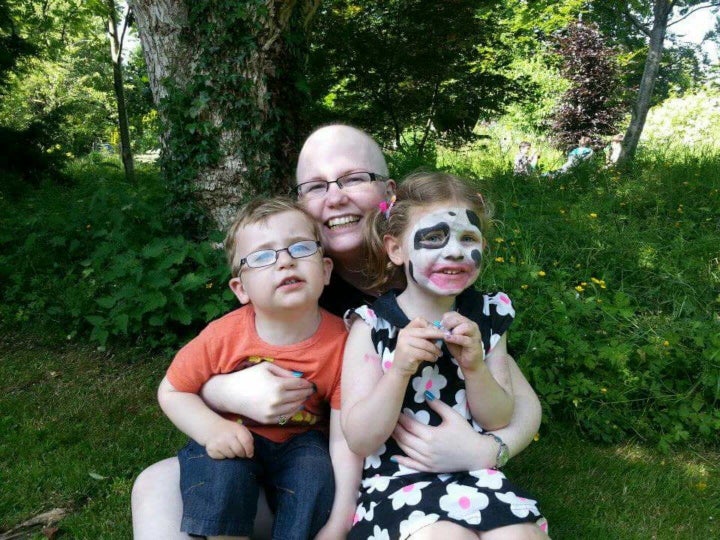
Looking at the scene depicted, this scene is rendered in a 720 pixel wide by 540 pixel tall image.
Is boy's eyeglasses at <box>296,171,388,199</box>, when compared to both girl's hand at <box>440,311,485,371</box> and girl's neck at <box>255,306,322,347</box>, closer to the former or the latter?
girl's neck at <box>255,306,322,347</box>

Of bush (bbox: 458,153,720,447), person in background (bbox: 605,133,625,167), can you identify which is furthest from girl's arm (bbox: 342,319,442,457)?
person in background (bbox: 605,133,625,167)

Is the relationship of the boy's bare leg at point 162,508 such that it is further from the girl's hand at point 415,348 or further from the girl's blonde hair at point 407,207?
the girl's blonde hair at point 407,207

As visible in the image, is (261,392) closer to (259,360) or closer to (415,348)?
(259,360)

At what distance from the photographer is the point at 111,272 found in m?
3.82

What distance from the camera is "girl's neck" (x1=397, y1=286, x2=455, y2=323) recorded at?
1.77m

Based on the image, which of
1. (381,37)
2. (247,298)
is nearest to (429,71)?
(381,37)

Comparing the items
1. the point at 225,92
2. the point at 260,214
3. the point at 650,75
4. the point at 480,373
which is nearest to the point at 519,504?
the point at 480,373

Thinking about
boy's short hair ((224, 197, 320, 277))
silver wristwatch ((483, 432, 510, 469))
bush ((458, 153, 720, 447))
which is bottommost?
bush ((458, 153, 720, 447))

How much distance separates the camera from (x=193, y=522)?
157cm

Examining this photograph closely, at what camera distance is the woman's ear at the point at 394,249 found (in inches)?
70.9

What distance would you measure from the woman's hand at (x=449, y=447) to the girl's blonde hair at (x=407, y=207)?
0.53 m

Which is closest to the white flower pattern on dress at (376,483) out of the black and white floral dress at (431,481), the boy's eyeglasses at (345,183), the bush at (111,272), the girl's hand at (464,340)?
the black and white floral dress at (431,481)

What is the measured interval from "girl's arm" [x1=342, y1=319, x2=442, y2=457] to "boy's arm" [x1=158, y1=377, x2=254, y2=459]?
313 millimetres

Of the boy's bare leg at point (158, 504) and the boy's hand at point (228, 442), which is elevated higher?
the boy's hand at point (228, 442)
